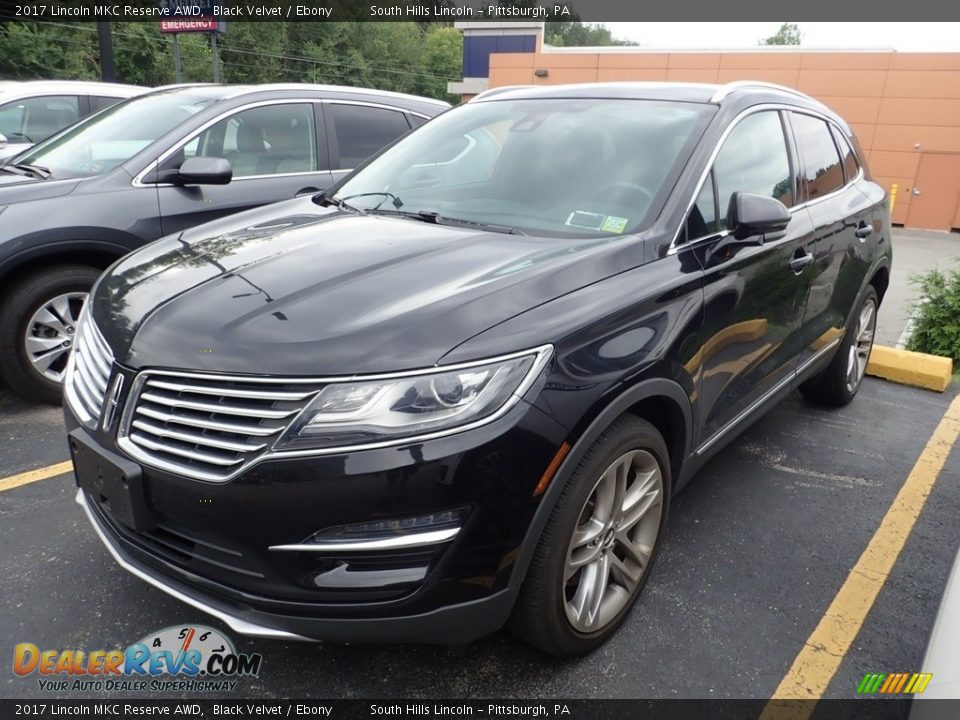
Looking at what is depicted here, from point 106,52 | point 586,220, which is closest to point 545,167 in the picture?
point 586,220

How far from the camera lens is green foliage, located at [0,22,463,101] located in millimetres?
32062

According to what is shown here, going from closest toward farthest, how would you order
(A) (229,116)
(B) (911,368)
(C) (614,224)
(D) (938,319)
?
(C) (614,224), (A) (229,116), (B) (911,368), (D) (938,319)

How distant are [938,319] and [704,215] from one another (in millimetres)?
4421

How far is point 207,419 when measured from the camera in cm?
181

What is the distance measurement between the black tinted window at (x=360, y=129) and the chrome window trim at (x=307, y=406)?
3.57 meters

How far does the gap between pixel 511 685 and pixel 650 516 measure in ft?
2.41

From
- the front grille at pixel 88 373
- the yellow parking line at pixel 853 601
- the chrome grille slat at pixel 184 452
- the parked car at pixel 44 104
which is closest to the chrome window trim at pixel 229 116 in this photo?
the front grille at pixel 88 373

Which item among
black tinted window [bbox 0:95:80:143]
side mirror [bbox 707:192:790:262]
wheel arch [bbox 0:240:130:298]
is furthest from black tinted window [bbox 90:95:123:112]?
side mirror [bbox 707:192:790:262]

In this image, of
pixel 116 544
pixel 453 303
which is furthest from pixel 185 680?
pixel 453 303

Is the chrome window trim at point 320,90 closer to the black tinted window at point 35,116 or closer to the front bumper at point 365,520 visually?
the front bumper at point 365,520

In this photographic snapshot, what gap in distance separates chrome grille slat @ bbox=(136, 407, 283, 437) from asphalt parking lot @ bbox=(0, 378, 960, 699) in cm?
91

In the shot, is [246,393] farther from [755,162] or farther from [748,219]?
[755,162]

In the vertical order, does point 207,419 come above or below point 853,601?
above

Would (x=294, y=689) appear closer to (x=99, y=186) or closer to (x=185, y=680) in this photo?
(x=185, y=680)
